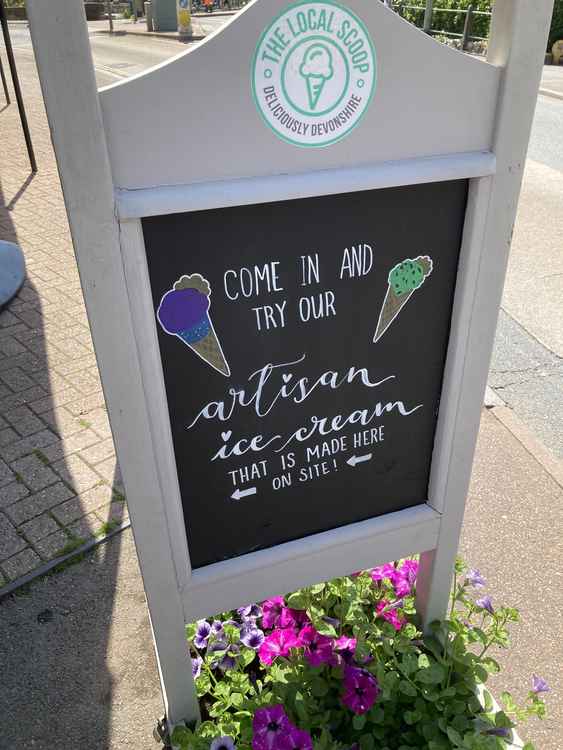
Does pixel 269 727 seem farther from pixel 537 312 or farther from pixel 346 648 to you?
pixel 537 312

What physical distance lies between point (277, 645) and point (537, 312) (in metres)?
4.38

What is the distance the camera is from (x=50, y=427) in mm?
4066

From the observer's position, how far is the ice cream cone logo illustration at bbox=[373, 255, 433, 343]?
1.71m

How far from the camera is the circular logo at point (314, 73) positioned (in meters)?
1.31

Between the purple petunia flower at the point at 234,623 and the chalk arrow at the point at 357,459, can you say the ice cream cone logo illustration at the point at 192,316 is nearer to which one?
the chalk arrow at the point at 357,459

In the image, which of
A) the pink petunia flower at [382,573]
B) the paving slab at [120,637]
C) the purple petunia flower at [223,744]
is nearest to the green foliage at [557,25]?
the paving slab at [120,637]

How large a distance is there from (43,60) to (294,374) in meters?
0.94

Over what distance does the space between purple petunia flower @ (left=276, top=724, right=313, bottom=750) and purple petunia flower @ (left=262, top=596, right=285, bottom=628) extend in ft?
1.58

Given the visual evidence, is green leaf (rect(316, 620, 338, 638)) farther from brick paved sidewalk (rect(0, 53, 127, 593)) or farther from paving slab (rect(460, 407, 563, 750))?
brick paved sidewalk (rect(0, 53, 127, 593))

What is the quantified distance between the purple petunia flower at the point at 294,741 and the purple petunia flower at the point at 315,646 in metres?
0.27

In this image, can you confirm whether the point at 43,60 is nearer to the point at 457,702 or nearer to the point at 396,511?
the point at 396,511

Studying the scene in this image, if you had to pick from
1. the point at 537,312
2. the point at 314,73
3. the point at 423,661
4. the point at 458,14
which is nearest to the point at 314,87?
the point at 314,73

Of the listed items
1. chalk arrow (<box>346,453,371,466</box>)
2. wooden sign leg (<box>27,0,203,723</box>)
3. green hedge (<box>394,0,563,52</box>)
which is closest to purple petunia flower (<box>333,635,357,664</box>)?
wooden sign leg (<box>27,0,203,723</box>)

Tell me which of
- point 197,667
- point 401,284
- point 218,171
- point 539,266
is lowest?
point 539,266
